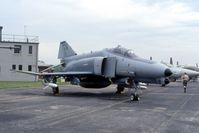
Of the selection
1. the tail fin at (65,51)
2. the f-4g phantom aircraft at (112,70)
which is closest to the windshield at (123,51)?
the f-4g phantom aircraft at (112,70)

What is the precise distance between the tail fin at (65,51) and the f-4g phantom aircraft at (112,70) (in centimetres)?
330

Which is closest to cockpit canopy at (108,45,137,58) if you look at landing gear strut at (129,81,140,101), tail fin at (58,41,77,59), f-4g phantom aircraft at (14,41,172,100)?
f-4g phantom aircraft at (14,41,172,100)

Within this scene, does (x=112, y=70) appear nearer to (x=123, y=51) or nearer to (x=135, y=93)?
(x=123, y=51)

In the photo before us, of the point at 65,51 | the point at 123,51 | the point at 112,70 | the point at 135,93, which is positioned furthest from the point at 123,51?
the point at 65,51

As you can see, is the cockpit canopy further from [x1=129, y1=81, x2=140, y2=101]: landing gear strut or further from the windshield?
[x1=129, y1=81, x2=140, y2=101]: landing gear strut

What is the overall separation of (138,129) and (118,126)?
2.17 ft

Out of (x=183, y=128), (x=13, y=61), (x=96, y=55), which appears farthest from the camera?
(x=13, y=61)

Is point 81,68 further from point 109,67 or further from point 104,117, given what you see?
point 104,117

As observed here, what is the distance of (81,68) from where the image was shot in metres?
25.1

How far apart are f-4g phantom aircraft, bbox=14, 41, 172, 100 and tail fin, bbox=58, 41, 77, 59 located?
3.30m

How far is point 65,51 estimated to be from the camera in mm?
30859

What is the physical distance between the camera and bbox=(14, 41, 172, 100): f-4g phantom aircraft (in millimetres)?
21500

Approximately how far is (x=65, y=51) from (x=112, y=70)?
8760 mm

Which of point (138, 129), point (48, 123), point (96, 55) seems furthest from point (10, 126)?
point (96, 55)
